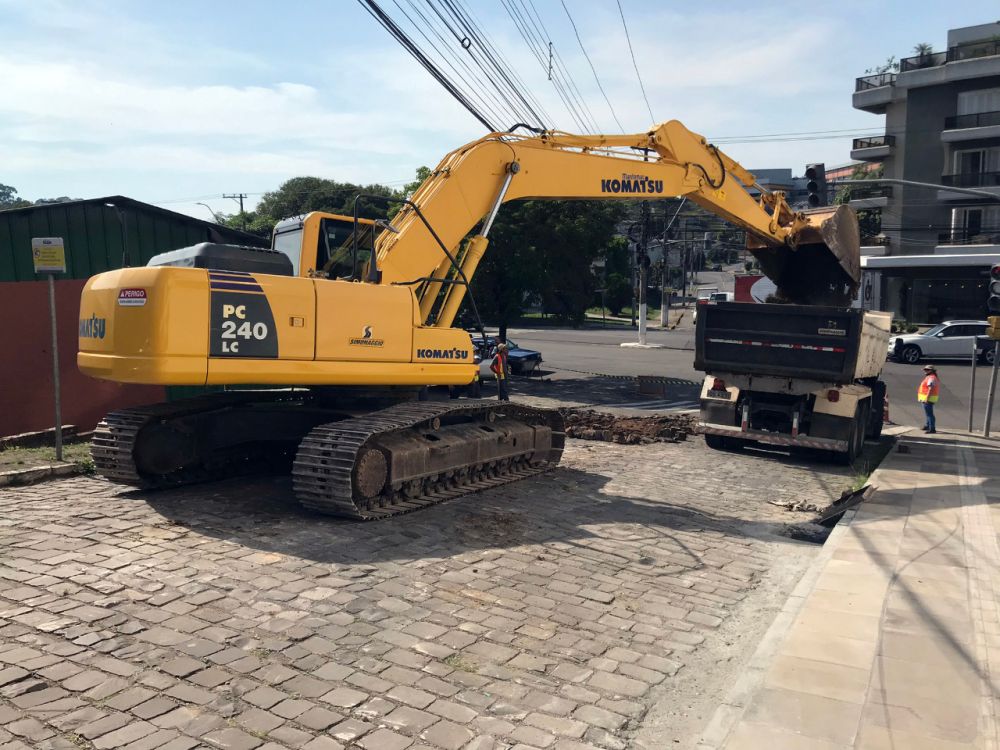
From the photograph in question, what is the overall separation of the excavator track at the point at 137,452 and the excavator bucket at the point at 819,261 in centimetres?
919

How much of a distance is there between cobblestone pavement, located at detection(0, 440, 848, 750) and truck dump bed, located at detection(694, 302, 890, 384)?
374 centimetres

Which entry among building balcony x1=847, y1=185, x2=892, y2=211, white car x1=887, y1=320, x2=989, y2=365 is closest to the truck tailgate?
white car x1=887, y1=320, x2=989, y2=365

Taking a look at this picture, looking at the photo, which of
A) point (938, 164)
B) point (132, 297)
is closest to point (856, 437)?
point (132, 297)

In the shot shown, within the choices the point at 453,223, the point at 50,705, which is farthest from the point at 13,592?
the point at 453,223

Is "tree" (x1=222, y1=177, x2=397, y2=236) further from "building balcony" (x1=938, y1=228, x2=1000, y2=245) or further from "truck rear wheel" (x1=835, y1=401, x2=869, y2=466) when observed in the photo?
"truck rear wheel" (x1=835, y1=401, x2=869, y2=466)

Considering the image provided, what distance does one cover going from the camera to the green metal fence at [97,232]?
1198cm

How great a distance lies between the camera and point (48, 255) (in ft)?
33.6

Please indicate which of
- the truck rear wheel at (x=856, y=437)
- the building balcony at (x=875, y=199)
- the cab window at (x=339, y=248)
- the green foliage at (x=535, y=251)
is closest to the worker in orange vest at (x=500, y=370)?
the truck rear wheel at (x=856, y=437)

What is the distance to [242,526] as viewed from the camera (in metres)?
7.78

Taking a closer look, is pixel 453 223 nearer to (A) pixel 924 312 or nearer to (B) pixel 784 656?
(B) pixel 784 656

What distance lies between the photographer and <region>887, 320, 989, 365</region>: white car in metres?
31.9

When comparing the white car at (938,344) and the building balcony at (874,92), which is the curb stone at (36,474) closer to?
the white car at (938,344)

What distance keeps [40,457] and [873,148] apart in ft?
173

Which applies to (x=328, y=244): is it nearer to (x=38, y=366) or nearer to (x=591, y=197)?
(x=591, y=197)
